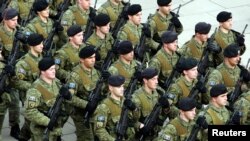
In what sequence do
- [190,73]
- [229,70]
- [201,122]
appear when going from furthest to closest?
[229,70] < [190,73] < [201,122]

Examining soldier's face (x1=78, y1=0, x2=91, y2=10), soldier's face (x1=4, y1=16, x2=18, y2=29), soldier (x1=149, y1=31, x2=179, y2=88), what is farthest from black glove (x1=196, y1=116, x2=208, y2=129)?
soldier's face (x1=78, y1=0, x2=91, y2=10)

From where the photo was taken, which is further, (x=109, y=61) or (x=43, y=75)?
(x=109, y=61)

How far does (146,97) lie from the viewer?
38.3ft

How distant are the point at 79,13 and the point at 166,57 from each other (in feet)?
8.40

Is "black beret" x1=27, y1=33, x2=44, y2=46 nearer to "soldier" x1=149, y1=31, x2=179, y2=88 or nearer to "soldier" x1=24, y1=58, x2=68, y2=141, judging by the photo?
"soldier" x1=24, y1=58, x2=68, y2=141

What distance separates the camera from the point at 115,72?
41.4 ft

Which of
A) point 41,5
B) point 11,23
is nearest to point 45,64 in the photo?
point 11,23

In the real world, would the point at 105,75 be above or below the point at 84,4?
above

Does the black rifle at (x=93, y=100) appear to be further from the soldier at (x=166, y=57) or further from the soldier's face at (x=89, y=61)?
the soldier at (x=166, y=57)

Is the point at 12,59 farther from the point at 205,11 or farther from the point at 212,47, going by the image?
the point at 205,11

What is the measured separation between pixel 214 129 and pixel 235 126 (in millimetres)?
374

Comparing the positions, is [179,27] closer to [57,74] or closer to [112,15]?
[112,15]

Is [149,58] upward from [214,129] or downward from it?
downward

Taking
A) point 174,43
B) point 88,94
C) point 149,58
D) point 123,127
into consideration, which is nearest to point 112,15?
point 149,58
